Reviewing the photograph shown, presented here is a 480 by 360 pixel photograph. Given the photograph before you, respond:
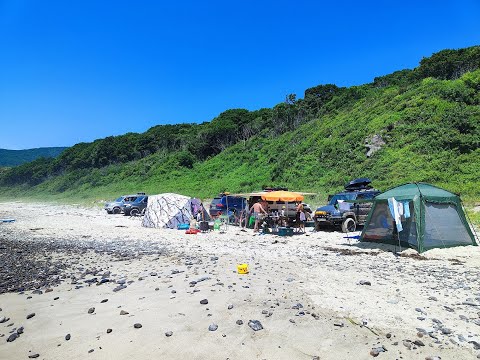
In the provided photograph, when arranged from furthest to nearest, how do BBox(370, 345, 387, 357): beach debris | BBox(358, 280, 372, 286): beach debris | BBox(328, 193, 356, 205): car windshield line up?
BBox(328, 193, 356, 205): car windshield, BBox(358, 280, 372, 286): beach debris, BBox(370, 345, 387, 357): beach debris

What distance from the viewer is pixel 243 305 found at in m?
6.65

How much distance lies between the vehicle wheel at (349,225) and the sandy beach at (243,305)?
17.8 ft

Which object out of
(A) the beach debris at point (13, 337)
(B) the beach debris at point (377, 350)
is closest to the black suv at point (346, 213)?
(B) the beach debris at point (377, 350)

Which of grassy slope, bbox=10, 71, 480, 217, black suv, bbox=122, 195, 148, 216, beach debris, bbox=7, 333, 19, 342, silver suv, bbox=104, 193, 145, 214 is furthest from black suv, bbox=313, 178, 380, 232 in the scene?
silver suv, bbox=104, 193, 145, 214

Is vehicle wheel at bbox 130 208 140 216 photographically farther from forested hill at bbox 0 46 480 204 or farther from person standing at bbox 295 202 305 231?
person standing at bbox 295 202 305 231

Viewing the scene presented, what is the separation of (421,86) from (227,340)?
4217 cm

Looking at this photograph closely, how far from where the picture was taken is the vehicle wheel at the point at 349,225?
17609 mm

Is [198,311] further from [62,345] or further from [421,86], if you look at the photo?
[421,86]

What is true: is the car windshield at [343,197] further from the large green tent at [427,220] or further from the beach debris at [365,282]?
the beach debris at [365,282]

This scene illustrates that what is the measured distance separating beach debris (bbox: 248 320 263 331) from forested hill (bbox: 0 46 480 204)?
2158cm

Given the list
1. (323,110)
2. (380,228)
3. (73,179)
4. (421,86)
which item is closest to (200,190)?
(323,110)

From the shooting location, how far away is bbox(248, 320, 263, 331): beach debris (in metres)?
5.65

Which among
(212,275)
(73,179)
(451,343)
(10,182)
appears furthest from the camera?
(10,182)

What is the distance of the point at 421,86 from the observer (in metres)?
→ 39.9
